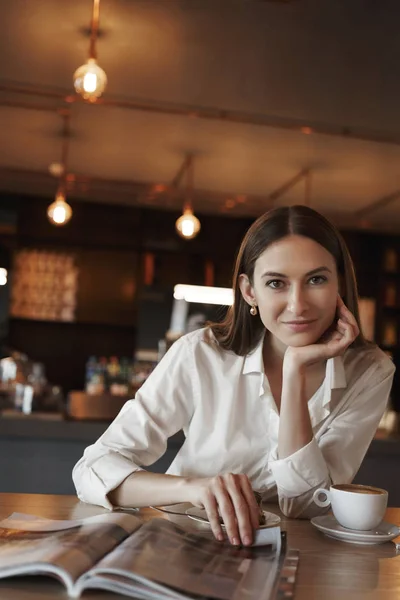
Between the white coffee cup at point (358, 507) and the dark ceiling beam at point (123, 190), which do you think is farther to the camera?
the dark ceiling beam at point (123, 190)

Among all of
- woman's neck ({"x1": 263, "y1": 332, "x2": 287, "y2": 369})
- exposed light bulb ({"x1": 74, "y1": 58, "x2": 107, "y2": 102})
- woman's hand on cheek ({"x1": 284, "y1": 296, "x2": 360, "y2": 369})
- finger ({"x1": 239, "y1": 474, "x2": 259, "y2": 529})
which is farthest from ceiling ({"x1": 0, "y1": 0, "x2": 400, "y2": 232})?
finger ({"x1": 239, "y1": 474, "x2": 259, "y2": 529})

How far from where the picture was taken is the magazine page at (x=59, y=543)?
778mm

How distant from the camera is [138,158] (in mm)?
Result: 5199

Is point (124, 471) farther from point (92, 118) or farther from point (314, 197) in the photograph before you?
point (314, 197)

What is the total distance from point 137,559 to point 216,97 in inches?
129

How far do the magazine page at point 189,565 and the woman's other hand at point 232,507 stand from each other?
0.9 inches

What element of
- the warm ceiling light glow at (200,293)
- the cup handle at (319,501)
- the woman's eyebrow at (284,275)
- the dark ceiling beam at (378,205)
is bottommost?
the cup handle at (319,501)

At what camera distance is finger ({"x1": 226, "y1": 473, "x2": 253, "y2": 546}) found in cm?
101

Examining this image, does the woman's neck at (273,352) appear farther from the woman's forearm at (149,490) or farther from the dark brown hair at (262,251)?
the woman's forearm at (149,490)

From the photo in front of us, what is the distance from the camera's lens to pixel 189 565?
847 mm

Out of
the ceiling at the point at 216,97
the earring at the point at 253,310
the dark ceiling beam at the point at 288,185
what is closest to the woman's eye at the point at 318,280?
the earring at the point at 253,310

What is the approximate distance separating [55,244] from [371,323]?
10.5 feet

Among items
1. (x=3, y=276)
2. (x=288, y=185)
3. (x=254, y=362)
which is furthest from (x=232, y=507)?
(x=3, y=276)

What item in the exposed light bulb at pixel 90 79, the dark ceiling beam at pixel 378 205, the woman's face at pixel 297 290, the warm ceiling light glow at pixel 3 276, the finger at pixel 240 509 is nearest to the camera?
the finger at pixel 240 509
